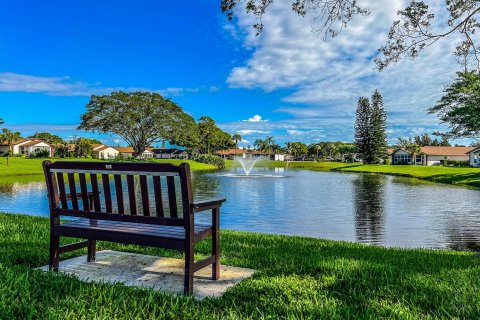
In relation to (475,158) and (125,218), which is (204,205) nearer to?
(125,218)

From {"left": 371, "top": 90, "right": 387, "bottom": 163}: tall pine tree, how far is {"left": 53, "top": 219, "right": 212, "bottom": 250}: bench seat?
81.0 meters

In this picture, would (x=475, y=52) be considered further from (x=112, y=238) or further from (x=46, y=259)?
(x=46, y=259)

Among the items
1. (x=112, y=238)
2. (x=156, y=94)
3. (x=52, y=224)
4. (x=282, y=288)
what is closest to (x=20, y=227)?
(x=52, y=224)

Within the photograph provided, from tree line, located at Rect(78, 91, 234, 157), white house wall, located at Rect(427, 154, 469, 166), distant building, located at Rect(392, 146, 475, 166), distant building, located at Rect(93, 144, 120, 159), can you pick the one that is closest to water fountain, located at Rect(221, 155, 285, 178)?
tree line, located at Rect(78, 91, 234, 157)

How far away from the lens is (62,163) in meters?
4.18

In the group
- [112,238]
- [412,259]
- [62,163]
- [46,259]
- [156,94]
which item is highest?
[156,94]

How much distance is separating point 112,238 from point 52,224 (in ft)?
2.86

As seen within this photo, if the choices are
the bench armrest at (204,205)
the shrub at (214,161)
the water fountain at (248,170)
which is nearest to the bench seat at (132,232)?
the bench armrest at (204,205)

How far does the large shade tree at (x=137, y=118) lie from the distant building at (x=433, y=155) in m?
60.5

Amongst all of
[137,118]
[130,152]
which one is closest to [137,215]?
[137,118]

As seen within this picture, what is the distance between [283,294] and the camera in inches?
133

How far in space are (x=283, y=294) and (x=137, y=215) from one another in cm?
166

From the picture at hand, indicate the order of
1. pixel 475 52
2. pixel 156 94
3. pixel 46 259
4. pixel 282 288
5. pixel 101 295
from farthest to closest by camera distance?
pixel 156 94, pixel 475 52, pixel 46 259, pixel 282 288, pixel 101 295

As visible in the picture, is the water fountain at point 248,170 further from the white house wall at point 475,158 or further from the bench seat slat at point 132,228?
the white house wall at point 475,158
